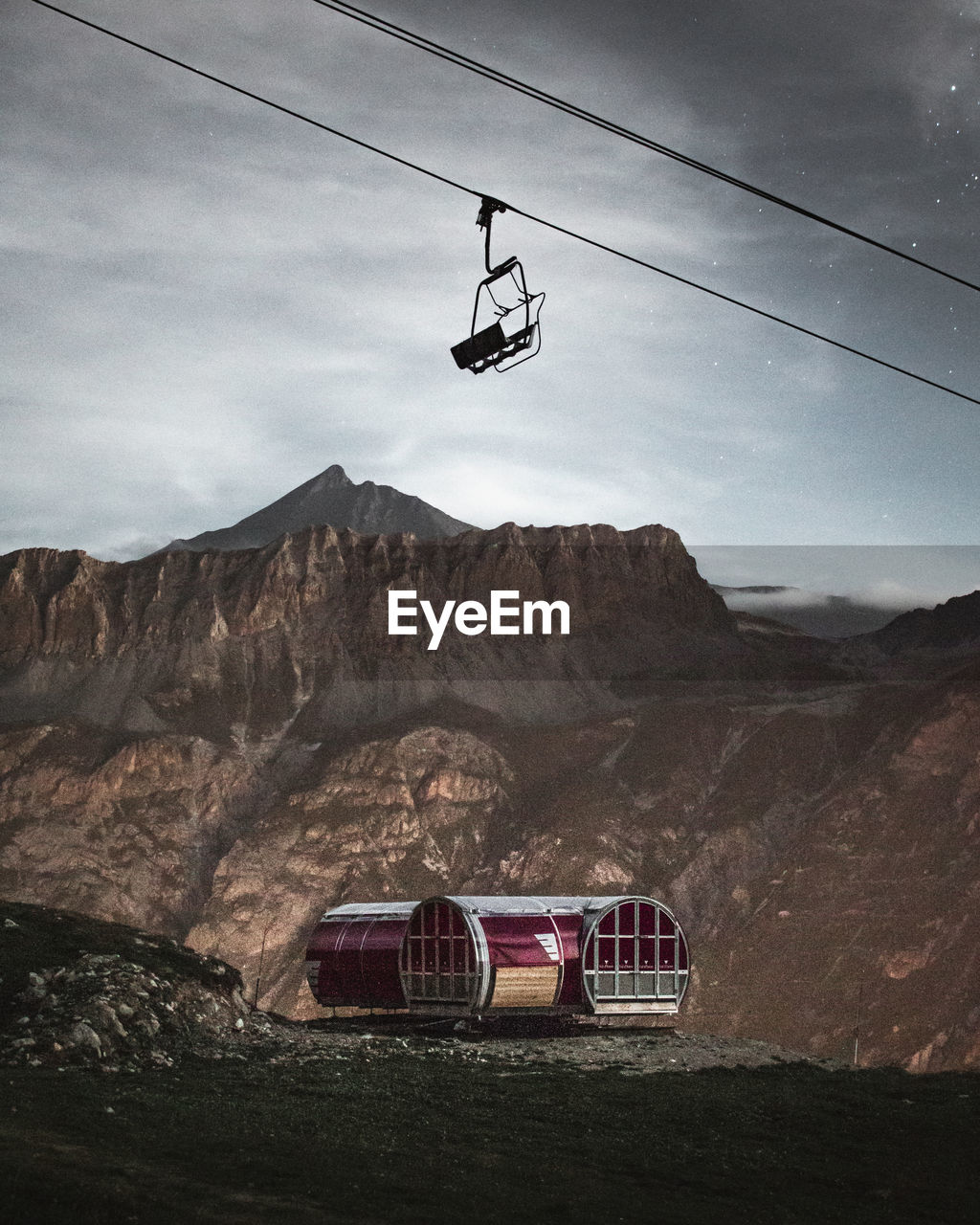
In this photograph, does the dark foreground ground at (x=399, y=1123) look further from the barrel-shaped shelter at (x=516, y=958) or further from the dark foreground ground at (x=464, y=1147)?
the barrel-shaped shelter at (x=516, y=958)

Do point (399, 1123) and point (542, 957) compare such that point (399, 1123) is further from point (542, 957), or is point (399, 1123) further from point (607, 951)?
point (607, 951)

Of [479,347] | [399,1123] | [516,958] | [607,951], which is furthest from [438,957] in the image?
[479,347]

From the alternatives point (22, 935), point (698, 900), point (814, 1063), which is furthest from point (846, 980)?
point (22, 935)

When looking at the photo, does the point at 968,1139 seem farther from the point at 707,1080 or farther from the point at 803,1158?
the point at 707,1080

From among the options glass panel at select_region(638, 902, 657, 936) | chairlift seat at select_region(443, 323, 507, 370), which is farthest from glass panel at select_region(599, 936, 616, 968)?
chairlift seat at select_region(443, 323, 507, 370)

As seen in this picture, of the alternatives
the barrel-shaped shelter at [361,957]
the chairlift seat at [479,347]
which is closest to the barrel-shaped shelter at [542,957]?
the barrel-shaped shelter at [361,957]

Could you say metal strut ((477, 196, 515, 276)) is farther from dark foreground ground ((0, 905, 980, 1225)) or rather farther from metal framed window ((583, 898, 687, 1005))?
metal framed window ((583, 898, 687, 1005))

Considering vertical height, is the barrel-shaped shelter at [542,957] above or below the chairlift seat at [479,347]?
below
